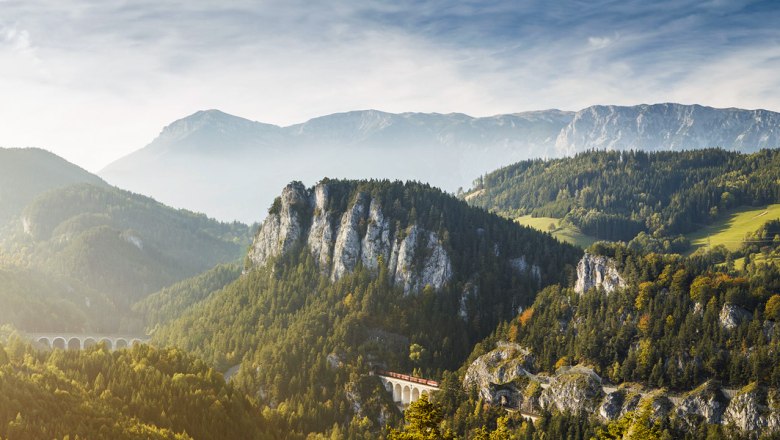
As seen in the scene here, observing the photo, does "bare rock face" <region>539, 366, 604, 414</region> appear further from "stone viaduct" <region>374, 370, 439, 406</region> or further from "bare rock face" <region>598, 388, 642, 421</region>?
"stone viaduct" <region>374, 370, 439, 406</region>

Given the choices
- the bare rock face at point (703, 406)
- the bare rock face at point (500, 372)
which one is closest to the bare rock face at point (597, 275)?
the bare rock face at point (500, 372)

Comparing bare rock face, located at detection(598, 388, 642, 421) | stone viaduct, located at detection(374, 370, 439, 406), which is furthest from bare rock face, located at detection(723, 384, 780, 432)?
stone viaduct, located at detection(374, 370, 439, 406)

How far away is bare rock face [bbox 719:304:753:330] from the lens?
157m

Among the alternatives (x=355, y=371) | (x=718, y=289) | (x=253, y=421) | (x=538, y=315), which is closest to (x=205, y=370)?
(x=253, y=421)

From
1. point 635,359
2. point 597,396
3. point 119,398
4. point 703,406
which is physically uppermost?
point 635,359

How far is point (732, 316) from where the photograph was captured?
157250 mm

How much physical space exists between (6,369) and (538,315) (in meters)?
112

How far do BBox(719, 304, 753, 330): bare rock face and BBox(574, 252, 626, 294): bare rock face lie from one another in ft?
84.3

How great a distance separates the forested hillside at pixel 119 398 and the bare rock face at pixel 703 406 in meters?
77.5

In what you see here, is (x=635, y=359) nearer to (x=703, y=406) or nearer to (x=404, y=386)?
(x=703, y=406)

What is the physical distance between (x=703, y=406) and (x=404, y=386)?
67177mm

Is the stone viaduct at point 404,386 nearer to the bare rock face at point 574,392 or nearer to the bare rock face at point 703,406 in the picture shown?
the bare rock face at point 574,392

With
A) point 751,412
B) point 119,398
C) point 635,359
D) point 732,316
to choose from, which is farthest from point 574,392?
point 119,398

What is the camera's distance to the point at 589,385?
160875mm
